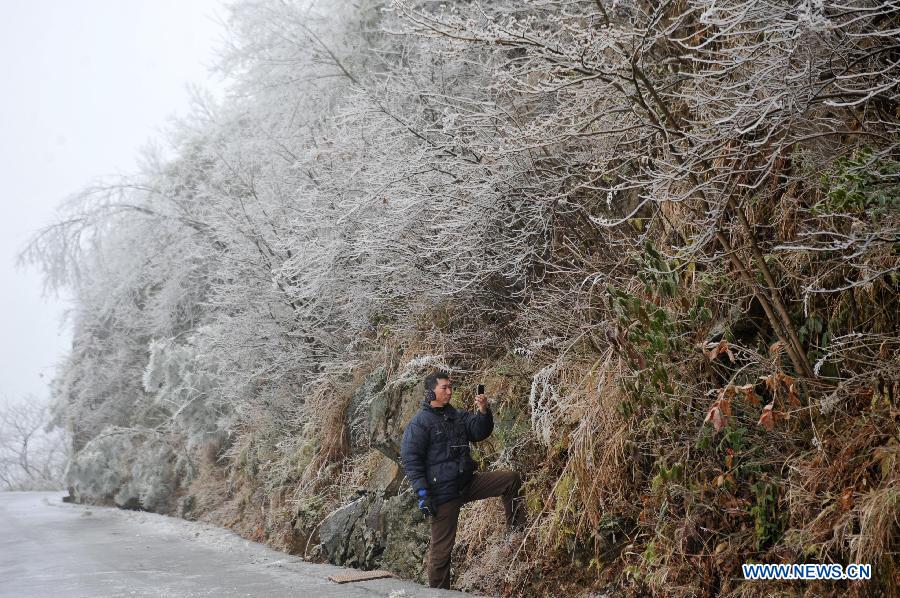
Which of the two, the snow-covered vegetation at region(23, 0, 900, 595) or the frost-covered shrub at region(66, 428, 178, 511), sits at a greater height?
the snow-covered vegetation at region(23, 0, 900, 595)

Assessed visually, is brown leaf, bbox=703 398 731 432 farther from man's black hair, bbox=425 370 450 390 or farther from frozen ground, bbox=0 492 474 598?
frozen ground, bbox=0 492 474 598

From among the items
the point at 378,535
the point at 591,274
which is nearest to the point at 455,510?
the point at 378,535

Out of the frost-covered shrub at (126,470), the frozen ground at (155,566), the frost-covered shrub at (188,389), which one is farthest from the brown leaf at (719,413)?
the frost-covered shrub at (126,470)

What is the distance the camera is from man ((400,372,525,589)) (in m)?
6.05

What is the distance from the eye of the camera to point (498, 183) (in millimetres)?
6832

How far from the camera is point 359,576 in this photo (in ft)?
22.4

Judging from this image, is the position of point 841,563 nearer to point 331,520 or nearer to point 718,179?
point 718,179

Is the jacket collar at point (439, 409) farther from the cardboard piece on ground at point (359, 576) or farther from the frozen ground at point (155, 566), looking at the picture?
the cardboard piece on ground at point (359, 576)

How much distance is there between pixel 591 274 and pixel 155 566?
20.9ft

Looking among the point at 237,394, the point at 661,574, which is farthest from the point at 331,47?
the point at 661,574

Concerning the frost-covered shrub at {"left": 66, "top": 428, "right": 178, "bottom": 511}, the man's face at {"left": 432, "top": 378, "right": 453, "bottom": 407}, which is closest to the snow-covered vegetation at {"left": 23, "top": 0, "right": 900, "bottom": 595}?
the man's face at {"left": 432, "top": 378, "right": 453, "bottom": 407}

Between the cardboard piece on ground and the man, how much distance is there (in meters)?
0.91

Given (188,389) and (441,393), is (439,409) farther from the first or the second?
(188,389)

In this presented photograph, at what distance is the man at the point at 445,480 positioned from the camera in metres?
6.05
